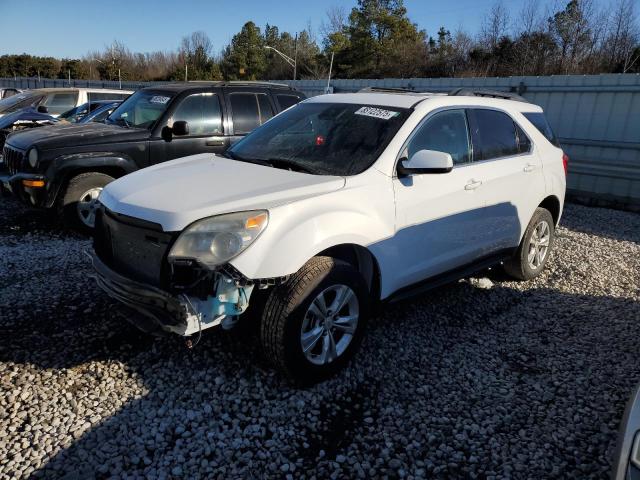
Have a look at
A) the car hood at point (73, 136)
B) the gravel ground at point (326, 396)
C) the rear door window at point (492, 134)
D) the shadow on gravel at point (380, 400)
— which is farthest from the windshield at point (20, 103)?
the rear door window at point (492, 134)

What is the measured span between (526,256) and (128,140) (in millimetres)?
4884

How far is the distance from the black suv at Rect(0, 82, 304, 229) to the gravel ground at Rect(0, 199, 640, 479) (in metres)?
1.46

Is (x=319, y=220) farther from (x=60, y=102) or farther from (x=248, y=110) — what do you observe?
(x=60, y=102)

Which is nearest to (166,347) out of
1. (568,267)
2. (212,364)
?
(212,364)

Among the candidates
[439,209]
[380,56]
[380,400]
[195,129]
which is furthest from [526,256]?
[380,56]

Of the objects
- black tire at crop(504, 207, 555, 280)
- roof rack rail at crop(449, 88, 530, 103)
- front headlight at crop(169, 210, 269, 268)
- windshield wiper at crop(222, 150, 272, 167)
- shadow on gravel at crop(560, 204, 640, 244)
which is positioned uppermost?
roof rack rail at crop(449, 88, 530, 103)

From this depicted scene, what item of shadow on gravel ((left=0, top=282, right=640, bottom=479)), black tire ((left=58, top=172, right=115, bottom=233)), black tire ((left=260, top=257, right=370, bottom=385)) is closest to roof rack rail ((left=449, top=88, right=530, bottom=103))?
shadow on gravel ((left=0, top=282, right=640, bottom=479))

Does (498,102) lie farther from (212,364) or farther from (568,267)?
(212,364)

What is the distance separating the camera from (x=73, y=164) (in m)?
5.70

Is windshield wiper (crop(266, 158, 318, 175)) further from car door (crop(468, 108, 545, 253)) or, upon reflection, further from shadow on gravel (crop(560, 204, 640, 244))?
shadow on gravel (crop(560, 204, 640, 244))

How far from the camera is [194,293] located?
9.04ft

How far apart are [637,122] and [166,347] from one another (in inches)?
387

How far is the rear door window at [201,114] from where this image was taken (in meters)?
6.52

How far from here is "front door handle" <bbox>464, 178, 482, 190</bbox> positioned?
3949 millimetres
